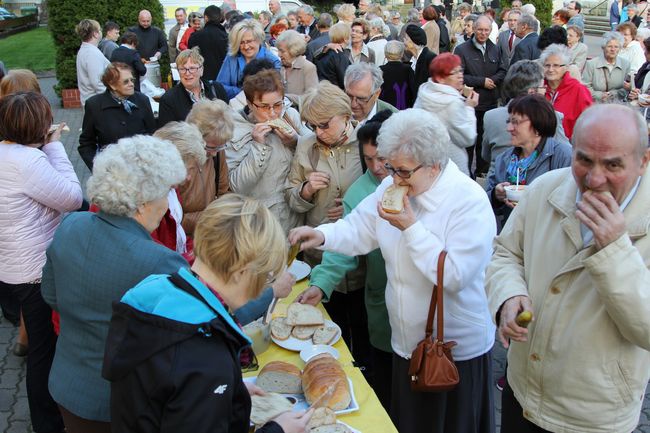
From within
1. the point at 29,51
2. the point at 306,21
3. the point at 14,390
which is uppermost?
the point at 306,21

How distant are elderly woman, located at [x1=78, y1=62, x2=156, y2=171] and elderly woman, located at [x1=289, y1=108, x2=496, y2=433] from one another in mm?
2744

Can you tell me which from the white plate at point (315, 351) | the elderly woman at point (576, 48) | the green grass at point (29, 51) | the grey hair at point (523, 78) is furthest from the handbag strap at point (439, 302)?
the green grass at point (29, 51)

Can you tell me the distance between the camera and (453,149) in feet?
16.5

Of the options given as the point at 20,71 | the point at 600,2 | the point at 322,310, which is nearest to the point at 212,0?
the point at 20,71

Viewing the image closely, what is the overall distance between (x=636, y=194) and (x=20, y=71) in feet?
15.6

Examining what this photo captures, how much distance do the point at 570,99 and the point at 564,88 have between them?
0.40 ft

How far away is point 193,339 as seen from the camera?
1.76m

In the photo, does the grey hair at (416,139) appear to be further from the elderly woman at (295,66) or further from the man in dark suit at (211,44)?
the man in dark suit at (211,44)

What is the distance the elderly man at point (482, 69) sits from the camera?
8.12 metres

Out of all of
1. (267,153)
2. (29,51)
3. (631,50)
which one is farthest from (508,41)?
(29,51)

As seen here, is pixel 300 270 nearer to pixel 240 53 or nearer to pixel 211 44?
pixel 240 53

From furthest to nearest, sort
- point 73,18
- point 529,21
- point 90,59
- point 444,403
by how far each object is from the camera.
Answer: point 73,18
point 529,21
point 90,59
point 444,403

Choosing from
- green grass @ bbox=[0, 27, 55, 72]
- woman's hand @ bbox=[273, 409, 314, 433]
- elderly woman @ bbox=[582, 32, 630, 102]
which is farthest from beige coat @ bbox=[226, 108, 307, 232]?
green grass @ bbox=[0, 27, 55, 72]

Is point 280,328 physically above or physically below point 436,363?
below
